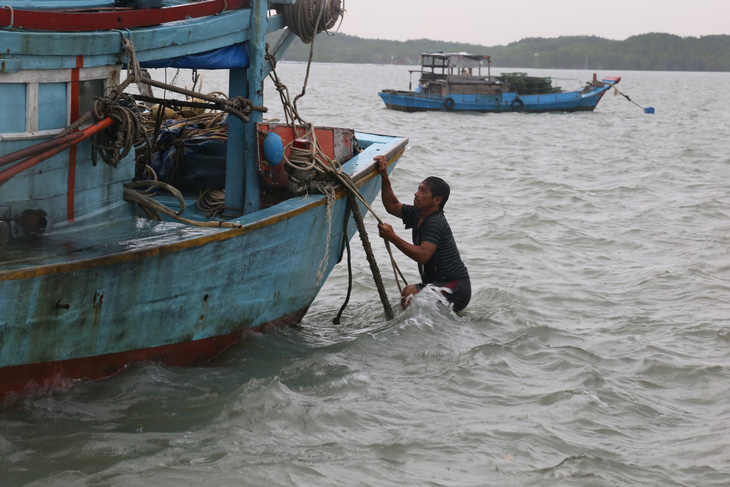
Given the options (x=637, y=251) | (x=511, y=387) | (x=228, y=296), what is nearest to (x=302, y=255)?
(x=228, y=296)

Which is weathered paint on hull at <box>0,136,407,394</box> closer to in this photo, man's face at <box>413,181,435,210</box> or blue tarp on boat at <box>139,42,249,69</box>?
man's face at <box>413,181,435,210</box>

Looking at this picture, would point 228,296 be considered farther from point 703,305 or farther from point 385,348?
point 703,305

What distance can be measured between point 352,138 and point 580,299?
97.6 inches

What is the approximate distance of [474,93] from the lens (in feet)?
98.9

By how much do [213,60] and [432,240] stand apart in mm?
1957

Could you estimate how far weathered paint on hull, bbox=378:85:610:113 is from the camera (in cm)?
3002

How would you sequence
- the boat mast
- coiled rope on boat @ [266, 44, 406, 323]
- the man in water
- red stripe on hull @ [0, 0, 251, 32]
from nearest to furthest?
red stripe on hull @ [0, 0, 251, 32]
the boat mast
coiled rope on boat @ [266, 44, 406, 323]
the man in water

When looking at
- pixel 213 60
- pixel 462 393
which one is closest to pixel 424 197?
pixel 462 393

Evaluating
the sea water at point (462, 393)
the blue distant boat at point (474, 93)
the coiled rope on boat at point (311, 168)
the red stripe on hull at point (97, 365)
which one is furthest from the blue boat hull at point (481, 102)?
the red stripe on hull at point (97, 365)

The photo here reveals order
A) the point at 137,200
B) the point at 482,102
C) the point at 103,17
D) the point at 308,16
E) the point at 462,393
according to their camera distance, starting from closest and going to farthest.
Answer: the point at 103,17 < the point at 137,200 < the point at 462,393 < the point at 308,16 < the point at 482,102

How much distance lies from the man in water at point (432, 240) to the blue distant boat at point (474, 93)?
24.6 m

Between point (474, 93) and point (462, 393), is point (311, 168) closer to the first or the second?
point (462, 393)

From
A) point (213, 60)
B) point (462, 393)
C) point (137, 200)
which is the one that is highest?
point (213, 60)

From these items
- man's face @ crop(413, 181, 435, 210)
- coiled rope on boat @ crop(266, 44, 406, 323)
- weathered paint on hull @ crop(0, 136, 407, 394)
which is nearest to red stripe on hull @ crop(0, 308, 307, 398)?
weathered paint on hull @ crop(0, 136, 407, 394)
